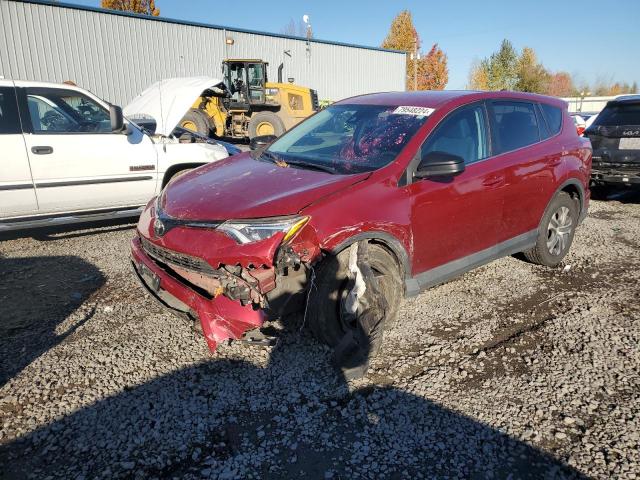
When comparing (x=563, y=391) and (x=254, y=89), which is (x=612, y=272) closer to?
(x=563, y=391)

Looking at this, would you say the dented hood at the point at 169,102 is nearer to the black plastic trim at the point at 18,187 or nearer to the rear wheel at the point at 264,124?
the black plastic trim at the point at 18,187

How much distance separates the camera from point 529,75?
52406 mm

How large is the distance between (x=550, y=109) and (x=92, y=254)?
518 centimetres

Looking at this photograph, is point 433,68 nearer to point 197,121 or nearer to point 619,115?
point 197,121

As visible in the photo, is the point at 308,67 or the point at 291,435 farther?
the point at 308,67

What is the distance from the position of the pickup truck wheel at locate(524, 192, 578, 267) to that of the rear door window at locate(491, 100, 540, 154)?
0.77 meters

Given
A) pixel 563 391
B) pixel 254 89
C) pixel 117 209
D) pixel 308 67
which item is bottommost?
pixel 563 391

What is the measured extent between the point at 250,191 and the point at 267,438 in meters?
1.51

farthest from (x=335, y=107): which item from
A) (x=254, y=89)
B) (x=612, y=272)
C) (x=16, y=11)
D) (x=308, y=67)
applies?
(x=308, y=67)

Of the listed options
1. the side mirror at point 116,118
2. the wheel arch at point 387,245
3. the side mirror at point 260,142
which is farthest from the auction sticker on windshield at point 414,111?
the side mirror at point 116,118

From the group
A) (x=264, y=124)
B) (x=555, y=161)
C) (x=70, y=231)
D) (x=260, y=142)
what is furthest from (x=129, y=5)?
(x=555, y=161)

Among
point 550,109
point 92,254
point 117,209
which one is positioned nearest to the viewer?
point 550,109

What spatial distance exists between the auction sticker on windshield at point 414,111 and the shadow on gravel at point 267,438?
83.3 inches

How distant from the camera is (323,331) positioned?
9.66ft
